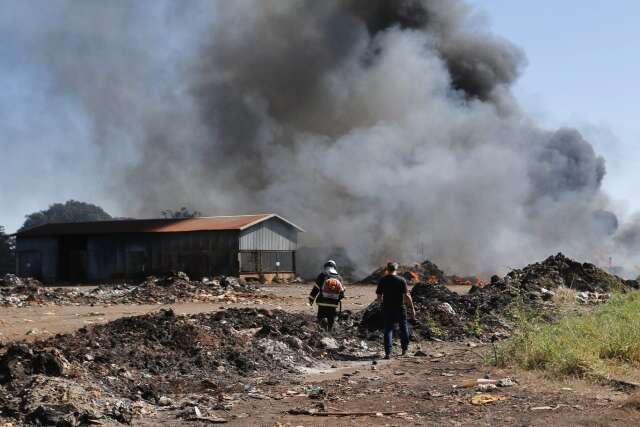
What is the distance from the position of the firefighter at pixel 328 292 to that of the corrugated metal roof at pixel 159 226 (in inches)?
996

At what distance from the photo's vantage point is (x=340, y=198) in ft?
161

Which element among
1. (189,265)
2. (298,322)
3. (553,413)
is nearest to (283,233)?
(189,265)

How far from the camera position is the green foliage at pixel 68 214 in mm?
106231

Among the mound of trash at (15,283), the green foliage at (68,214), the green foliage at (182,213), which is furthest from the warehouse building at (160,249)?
the green foliage at (68,214)

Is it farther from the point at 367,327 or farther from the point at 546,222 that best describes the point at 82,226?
the point at 367,327

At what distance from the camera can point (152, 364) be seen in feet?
39.2

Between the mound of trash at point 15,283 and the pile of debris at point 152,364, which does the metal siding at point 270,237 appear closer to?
the mound of trash at point 15,283

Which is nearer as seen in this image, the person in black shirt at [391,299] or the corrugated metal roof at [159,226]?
the person in black shirt at [391,299]

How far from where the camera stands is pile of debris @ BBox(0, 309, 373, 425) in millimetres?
9344

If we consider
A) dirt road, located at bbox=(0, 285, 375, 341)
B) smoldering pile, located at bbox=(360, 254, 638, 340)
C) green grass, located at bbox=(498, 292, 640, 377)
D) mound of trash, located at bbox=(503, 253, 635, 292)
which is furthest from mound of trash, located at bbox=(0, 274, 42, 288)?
green grass, located at bbox=(498, 292, 640, 377)

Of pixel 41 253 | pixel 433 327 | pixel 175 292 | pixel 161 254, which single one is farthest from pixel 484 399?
pixel 41 253

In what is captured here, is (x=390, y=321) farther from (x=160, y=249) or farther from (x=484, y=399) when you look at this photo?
(x=160, y=249)

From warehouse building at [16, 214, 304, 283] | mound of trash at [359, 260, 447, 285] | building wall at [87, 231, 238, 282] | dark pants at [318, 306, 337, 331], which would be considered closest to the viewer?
dark pants at [318, 306, 337, 331]

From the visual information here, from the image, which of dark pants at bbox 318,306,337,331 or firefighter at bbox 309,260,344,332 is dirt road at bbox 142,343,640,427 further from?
dark pants at bbox 318,306,337,331
